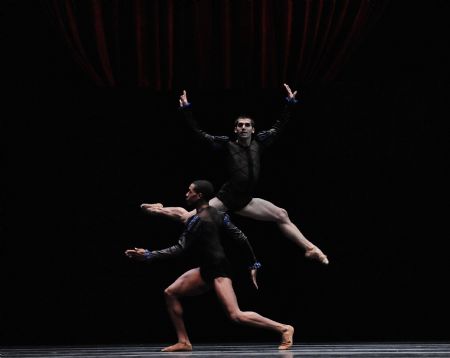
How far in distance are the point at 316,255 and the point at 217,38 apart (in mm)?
2267

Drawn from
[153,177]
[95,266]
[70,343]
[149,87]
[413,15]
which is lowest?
[70,343]

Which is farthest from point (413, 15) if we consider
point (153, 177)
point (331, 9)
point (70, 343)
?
point (70, 343)

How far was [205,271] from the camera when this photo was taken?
8.13 m

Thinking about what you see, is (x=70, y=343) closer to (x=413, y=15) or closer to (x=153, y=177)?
(x=153, y=177)

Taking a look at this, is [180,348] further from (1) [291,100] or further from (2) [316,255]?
(1) [291,100]

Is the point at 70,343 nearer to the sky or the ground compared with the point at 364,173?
nearer to the ground

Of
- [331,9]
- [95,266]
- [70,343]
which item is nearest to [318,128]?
[331,9]

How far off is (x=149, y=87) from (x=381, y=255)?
8.72ft

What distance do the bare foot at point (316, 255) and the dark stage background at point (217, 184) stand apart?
746mm

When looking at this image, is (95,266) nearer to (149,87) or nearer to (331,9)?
(149,87)

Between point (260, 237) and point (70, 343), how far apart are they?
201 cm

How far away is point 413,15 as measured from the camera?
9484 millimetres

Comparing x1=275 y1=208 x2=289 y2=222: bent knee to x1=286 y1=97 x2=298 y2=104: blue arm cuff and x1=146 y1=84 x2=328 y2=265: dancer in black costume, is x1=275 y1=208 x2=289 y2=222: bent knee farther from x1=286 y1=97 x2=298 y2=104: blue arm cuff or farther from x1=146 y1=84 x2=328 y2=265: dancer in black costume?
x1=286 y1=97 x2=298 y2=104: blue arm cuff

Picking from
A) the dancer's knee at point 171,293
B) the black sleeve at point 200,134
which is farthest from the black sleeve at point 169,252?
the black sleeve at point 200,134
